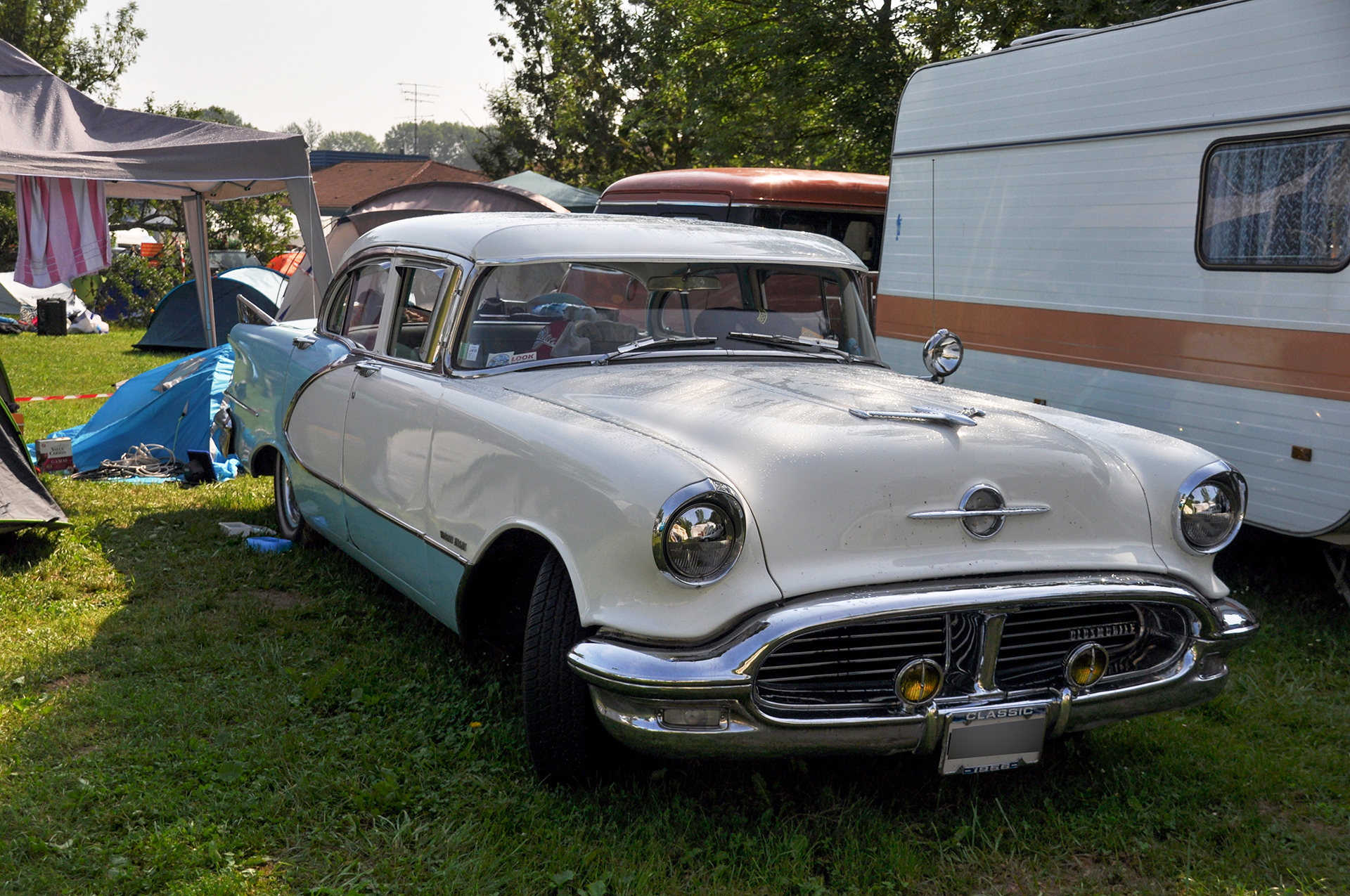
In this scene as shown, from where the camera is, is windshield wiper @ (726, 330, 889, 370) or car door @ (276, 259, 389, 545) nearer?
windshield wiper @ (726, 330, 889, 370)

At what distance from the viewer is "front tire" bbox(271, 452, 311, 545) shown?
5.49 metres

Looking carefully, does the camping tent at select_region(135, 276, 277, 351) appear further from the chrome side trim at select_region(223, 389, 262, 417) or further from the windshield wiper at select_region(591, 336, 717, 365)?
the windshield wiper at select_region(591, 336, 717, 365)

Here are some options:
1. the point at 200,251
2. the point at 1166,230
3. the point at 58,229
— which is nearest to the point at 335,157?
the point at 200,251

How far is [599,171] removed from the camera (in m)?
33.3

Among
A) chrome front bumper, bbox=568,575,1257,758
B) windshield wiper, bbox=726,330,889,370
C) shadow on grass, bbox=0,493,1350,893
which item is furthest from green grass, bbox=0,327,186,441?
chrome front bumper, bbox=568,575,1257,758

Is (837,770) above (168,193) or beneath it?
beneath

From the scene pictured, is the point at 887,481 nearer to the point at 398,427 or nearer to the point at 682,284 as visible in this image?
the point at 682,284

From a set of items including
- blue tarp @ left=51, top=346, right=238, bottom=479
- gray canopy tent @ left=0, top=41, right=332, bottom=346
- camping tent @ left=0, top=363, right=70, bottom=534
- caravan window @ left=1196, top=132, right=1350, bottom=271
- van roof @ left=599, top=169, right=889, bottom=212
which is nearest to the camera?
caravan window @ left=1196, top=132, right=1350, bottom=271

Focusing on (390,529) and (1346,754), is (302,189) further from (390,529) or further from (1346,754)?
(1346,754)

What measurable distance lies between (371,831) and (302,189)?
19.4 feet

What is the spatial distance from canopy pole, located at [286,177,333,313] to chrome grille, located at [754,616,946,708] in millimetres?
6036

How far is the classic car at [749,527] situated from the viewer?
2.63 m

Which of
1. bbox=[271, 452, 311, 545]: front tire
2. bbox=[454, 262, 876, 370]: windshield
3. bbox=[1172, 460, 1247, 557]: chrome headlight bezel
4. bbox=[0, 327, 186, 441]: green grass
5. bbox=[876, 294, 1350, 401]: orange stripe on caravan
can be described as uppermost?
bbox=[454, 262, 876, 370]: windshield

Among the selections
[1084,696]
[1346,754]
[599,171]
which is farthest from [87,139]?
[599,171]
